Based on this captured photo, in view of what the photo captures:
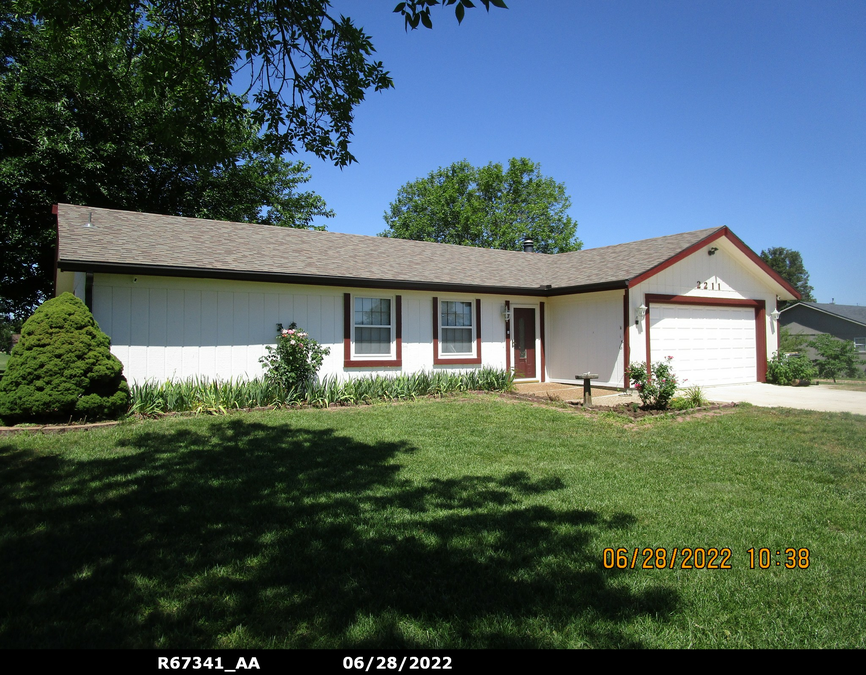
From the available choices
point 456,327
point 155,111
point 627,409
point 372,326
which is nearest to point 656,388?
point 627,409

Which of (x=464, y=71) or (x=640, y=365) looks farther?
(x=464, y=71)

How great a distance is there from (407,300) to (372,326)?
3.79 feet

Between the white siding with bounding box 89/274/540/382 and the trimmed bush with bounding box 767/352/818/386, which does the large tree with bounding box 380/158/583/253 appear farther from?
the white siding with bounding box 89/274/540/382

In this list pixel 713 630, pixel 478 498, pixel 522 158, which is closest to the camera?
pixel 713 630

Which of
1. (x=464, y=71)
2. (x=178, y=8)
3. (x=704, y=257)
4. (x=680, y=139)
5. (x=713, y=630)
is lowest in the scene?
(x=713, y=630)

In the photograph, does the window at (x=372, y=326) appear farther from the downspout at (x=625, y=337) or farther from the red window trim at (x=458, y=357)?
the downspout at (x=625, y=337)

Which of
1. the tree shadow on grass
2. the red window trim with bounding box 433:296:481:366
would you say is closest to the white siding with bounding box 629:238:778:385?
the red window trim with bounding box 433:296:481:366

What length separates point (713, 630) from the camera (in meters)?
2.69

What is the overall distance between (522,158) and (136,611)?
137ft

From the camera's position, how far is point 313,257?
41.5 ft

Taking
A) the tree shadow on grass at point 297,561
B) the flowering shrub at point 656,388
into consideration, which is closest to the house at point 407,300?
the flowering shrub at point 656,388

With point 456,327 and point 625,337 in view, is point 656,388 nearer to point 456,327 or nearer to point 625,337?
point 625,337

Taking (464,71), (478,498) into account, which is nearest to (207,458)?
(478,498)

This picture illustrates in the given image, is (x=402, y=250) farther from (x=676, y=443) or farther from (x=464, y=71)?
(x=676, y=443)
